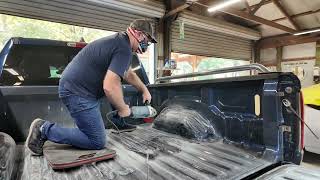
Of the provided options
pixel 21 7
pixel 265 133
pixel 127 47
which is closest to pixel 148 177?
pixel 265 133

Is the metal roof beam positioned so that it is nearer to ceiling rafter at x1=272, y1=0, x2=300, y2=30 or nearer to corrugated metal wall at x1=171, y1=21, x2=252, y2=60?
corrugated metal wall at x1=171, y1=21, x2=252, y2=60

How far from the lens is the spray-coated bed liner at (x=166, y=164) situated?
5.68ft

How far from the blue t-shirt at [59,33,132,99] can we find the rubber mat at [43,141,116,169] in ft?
1.78

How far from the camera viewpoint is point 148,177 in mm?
1706

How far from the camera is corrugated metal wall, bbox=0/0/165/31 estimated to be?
547cm

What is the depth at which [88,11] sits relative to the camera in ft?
20.7

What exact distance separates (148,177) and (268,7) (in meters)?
9.54

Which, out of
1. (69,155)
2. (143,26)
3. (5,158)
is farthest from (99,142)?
(143,26)

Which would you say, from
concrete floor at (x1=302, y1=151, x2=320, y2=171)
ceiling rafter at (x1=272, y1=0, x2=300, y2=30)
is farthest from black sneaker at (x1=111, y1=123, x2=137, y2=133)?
ceiling rafter at (x1=272, y1=0, x2=300, y2=30)

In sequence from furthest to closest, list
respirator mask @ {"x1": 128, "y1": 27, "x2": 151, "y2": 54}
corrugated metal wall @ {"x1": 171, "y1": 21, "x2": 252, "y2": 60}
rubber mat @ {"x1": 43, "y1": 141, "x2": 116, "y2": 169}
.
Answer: corrugated metal wall @ {"x1": 171, "y1": 21, "x2": 252, "y2": 60}
respirator mask @ {"x1": 128, "y1": 27, "x2": 151, "y2": 54}
rubber mat @ {"x1": 43, "y1": 141, "x2": 116, "y2": 169}

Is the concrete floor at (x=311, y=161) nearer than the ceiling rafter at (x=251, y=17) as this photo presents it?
Yes

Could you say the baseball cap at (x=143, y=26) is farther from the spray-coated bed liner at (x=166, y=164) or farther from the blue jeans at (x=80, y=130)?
the spray-coated bed liner at (x=166, y=164)

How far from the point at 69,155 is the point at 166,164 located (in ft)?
2.80

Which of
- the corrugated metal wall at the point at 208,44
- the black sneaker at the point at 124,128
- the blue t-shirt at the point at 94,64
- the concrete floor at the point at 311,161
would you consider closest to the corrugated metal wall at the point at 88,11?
the corrugated metal wall at the point at 208,44
